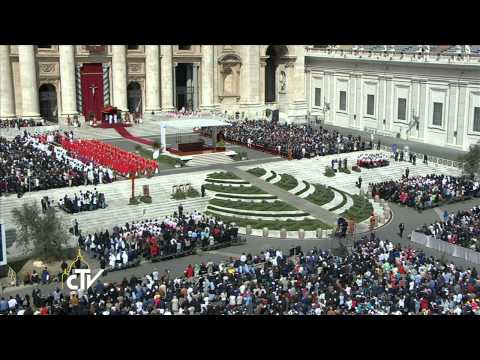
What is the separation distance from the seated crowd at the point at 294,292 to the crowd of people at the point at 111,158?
52.1 ft

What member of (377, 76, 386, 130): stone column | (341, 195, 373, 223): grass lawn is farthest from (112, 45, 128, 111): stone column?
(341, 195, 373, 223): grass lawn

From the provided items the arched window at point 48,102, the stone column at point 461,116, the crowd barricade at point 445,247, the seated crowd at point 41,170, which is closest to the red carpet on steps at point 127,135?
the arched window at point 48,102

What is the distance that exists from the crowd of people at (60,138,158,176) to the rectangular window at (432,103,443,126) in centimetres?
2451

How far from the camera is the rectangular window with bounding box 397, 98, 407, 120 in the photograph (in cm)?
5622

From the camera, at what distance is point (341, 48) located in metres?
63.3

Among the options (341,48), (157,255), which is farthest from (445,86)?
(157,255)

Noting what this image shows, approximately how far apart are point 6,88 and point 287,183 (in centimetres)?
2896

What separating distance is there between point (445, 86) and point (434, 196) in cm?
1714

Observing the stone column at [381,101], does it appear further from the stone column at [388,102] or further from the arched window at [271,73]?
the arched window at [271,73]

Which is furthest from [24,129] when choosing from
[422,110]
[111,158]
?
[422,110]

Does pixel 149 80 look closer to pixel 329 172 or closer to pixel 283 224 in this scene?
pixel 329 172

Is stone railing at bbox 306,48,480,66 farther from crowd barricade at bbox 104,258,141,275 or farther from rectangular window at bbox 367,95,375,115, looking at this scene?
crowd barricade at bbox 104,258,141,275
